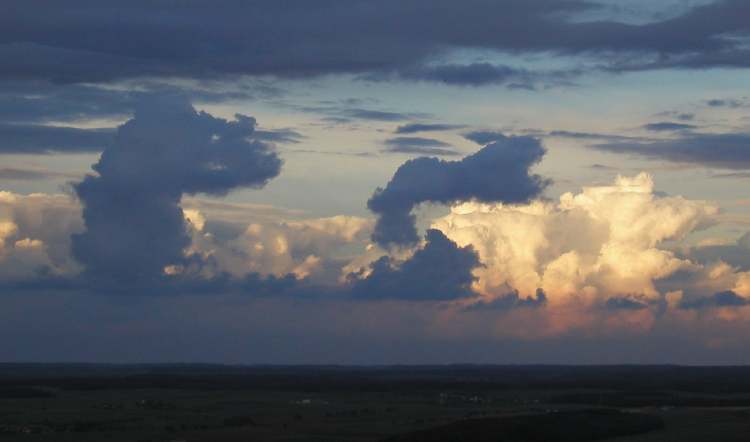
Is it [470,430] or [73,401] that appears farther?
[73,401]

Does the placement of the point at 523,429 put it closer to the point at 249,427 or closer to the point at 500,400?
the point at 249,427

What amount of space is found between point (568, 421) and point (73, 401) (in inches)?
3495

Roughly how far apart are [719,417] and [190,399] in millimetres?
84230

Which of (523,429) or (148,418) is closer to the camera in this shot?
(523,429)

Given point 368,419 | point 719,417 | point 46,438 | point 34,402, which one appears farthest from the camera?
point 34,402

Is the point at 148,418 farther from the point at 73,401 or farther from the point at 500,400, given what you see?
the point at 500,400

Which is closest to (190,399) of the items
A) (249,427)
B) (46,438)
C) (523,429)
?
(249,427)

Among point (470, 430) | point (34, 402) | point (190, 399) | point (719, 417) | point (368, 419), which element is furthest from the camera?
point (190, 399)

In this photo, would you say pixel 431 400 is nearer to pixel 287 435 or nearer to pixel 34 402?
pixel 34 402

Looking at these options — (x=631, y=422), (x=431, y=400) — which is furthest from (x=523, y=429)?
(x=431, y=400)

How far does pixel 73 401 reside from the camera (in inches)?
6890

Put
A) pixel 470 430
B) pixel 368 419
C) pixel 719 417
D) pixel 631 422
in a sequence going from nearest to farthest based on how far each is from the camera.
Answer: pixel 470 430 < pixel 631 422 < pixel 719 417 < pixel 368 419

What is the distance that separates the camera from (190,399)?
7146 inches

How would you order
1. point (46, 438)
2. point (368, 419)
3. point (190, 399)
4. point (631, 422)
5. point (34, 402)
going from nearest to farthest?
1. point (46, 438)
2. point (631, 422)
3. point (368, 419)
4. point (34, 402)
5. point (190, 399)
